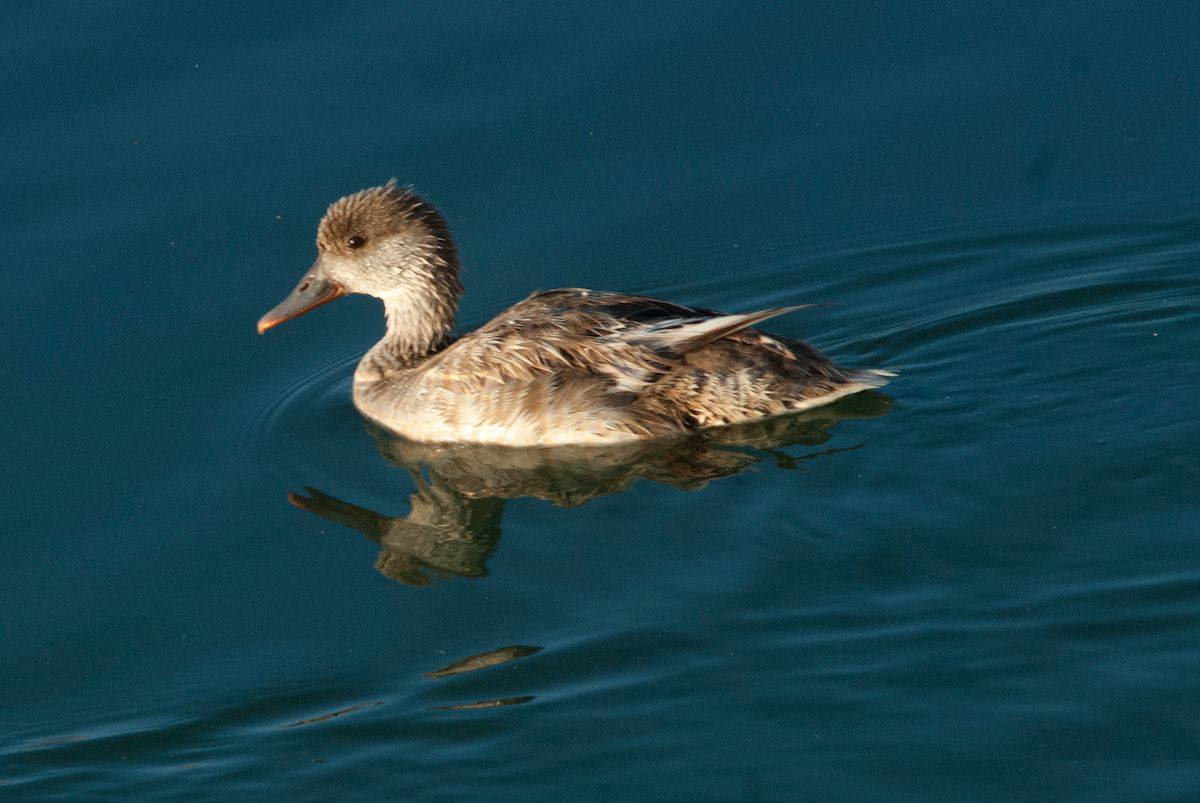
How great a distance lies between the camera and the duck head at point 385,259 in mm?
10258

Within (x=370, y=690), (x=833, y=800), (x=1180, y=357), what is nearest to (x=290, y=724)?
(x=370, y=690)

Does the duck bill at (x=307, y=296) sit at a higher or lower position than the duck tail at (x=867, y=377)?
higher

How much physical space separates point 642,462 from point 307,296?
7.95 feet

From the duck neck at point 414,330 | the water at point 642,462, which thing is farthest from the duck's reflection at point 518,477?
the duck neck at point 414,330

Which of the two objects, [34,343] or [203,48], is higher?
[203,48]

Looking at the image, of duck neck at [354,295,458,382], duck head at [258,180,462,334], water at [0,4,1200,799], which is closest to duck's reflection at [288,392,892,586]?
water at [0,4,1200,799]

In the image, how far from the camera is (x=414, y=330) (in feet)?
34.2

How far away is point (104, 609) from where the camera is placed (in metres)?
8.29

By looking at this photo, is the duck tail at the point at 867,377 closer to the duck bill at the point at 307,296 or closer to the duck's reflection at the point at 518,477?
the duck's reflection at the point at 518,477

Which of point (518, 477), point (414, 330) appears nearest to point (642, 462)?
point (518, 477)

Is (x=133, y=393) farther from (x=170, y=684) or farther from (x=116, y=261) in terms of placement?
(x=170, y=684)

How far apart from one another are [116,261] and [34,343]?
79 cm

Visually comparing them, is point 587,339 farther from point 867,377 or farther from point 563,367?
point 867,377

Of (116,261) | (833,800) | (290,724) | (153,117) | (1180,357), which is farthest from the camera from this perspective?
(153,117)
